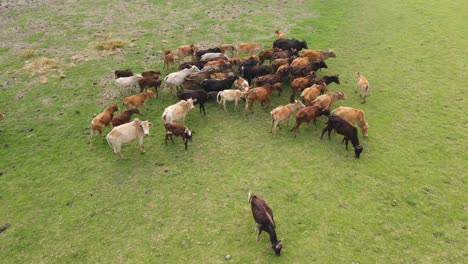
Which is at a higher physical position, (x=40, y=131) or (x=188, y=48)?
(x=188, y=48)

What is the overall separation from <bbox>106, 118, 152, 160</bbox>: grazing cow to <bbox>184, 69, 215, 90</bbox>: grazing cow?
376 centimetres

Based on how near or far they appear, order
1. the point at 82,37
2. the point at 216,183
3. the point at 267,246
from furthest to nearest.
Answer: the point at 82,37 → the point at 216,183 → the point at 267,246

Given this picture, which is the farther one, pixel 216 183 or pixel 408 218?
pixel 216 183

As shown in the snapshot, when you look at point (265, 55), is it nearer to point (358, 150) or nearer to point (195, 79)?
point (195, 79)

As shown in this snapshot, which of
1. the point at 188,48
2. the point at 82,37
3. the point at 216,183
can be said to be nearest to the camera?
the point at 216,183

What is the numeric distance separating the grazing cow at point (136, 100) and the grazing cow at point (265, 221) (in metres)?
6.88

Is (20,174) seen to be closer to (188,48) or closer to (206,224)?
(206,224)

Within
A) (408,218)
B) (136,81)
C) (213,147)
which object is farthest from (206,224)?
(136,81)

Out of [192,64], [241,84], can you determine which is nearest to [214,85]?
[241,84]

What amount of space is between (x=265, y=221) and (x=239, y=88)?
725 centimetres

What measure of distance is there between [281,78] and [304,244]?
8.10 metres

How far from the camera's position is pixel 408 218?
9523 mm

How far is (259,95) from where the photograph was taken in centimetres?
1368

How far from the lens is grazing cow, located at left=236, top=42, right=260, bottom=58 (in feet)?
58.9
